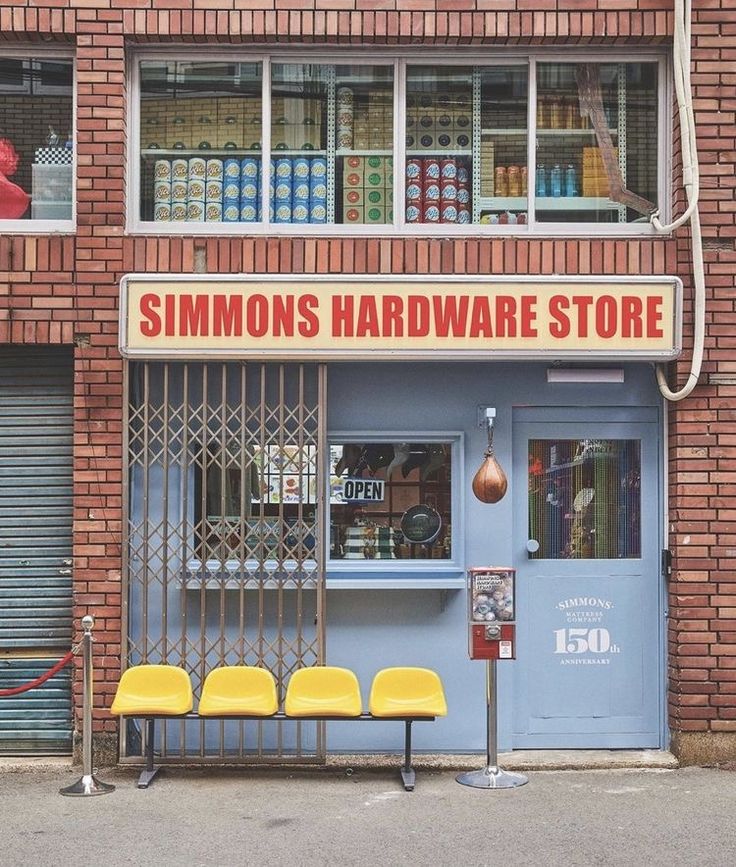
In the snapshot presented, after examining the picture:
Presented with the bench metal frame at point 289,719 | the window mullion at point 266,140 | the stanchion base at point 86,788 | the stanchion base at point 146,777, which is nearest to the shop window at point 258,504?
the bench metal frame at point 289,719

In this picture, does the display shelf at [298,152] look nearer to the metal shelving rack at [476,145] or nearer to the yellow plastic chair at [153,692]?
the metal shelving rack at [476,145]

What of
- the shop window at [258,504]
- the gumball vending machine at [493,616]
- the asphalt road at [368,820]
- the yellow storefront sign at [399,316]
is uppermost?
the yellow storefront sign at [399,316]

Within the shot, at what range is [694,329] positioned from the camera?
8.70 m

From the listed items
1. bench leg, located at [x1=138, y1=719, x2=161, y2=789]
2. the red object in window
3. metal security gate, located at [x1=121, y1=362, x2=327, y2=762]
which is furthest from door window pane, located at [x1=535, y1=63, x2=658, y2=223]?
bench leg, located at [x1=138, y1=719, x2=161, y2=789]

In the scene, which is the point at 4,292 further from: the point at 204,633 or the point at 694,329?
the point at 694,329

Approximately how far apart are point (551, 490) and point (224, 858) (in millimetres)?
3791

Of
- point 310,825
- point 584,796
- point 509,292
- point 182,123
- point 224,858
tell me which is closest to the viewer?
point 224,858

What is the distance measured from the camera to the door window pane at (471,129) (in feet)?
30.0

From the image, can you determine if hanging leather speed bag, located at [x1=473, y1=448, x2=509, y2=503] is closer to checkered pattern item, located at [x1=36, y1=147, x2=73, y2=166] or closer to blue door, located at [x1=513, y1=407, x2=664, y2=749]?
blue door, located at [x1=513, y1=407, x2=664, y2=749]

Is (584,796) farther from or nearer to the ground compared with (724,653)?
nearer to the ground

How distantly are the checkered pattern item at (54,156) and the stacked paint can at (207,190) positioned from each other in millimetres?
660

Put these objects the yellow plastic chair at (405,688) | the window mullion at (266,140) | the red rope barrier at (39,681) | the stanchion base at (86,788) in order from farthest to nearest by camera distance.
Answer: the window mullion at (266,140) → the red rope barrier at (39,681) → the yellow plastic chair at (405,688) → the stanchion base at (86,788)

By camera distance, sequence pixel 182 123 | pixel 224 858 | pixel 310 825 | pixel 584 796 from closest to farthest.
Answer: pixel 224 858, pixel 310 825, pixel 584 796, pixel 182 123

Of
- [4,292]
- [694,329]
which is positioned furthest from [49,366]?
[694,329]
